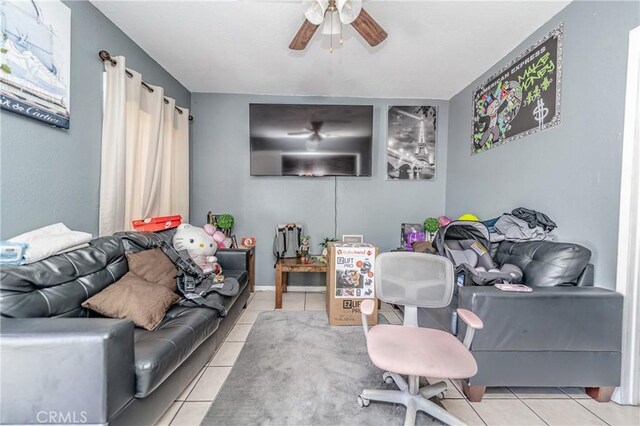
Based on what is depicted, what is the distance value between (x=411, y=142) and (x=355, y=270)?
216cm

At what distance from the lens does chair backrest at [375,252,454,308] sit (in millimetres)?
1425

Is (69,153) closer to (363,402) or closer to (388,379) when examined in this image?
(363,402)

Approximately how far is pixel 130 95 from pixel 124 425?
94.6 inches

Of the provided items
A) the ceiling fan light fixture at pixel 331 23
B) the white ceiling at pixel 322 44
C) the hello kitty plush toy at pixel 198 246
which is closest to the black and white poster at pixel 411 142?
the white ceiling at pixel 322 44

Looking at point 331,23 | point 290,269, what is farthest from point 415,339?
point 331,23

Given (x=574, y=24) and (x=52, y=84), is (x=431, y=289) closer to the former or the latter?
(x=574, y=24)

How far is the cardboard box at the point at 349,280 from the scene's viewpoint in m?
2.40

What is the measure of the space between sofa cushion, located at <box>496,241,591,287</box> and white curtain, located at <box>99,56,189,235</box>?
324cm

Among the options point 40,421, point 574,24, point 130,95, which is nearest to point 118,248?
point 40,421

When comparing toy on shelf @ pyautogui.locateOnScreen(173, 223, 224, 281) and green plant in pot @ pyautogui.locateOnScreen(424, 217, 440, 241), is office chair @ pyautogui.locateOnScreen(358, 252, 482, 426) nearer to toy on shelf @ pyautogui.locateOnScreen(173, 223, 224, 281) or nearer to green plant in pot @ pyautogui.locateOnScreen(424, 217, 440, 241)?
toy on shelf @ pyautogui.locateOnScreen(173, 223, 224, 281)

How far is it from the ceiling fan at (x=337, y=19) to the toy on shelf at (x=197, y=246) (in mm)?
1992

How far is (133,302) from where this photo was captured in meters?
1.47

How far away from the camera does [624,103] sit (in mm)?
1499

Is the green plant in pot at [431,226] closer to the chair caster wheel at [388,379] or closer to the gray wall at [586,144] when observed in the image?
the gray wall at [586,144]
